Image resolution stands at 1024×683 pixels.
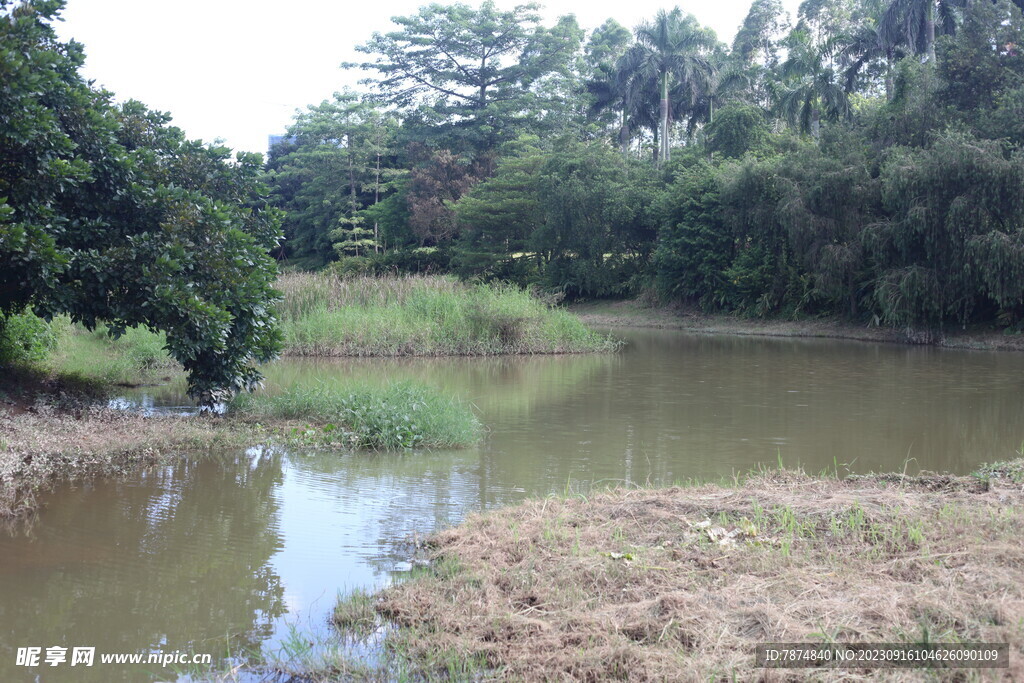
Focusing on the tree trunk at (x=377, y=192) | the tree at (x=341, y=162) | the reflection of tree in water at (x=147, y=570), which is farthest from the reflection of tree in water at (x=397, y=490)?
the tree at (x=341, y=162)

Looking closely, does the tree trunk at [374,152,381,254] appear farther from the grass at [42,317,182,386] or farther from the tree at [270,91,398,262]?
the grass at [42,317,182,386]

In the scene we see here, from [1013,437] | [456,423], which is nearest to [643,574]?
[456,423]

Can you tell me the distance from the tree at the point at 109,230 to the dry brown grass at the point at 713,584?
4824mm

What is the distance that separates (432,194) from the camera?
43.8 metres

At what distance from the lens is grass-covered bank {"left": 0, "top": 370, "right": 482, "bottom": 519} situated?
7.23 metres

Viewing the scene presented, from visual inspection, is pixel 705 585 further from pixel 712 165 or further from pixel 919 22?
pixel 712 165

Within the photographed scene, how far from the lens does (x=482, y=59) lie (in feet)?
152

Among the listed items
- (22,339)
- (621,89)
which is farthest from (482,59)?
(22,339)

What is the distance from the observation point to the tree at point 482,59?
45.4 m

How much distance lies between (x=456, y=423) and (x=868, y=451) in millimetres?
4573

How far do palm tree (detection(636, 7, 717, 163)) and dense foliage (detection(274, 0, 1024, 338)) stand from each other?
109mm

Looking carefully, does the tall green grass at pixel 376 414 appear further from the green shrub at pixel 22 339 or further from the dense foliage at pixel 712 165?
the dense foliage at pixel 712 165

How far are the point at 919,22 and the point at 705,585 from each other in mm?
31858

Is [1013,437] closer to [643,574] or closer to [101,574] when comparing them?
[643,574]
